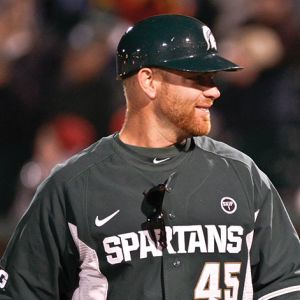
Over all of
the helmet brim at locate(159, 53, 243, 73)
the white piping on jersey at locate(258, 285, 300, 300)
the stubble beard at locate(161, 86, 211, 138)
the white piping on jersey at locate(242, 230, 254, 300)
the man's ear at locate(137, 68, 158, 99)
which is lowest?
the white piping on jersey at locate(258, 285, 300, 300)

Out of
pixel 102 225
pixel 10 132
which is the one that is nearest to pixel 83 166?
pixel 102 225

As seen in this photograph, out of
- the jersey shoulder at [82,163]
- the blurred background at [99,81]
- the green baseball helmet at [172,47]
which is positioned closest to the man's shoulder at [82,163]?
the jersey shoulder at [82,163]

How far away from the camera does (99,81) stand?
6.75 meters

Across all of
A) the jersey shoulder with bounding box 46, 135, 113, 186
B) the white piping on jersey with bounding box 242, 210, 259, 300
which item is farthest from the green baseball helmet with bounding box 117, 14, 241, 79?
the white piping on jersey with bounding box 242, 210, 259, 300

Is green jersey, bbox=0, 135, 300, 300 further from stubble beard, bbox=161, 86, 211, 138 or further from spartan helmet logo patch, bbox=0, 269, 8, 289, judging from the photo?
stubble beard, bbox=161, 86, 211, 138

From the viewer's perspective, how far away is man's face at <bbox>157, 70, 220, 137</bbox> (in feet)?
10.8

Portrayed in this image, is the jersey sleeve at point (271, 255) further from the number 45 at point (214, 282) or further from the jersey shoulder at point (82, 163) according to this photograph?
the jersey shoulder at point (82, 163)

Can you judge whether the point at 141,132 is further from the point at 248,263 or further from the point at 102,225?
the point at 248,263

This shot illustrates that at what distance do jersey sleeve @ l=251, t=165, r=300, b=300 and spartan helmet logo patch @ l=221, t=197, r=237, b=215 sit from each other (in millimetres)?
92

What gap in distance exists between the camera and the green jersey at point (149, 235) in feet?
10.7

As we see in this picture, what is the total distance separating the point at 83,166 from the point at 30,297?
1.65 feet

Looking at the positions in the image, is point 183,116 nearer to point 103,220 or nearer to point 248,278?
point 103,220

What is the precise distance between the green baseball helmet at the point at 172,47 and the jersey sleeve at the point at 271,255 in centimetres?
48

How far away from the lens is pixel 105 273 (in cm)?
329
